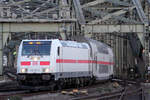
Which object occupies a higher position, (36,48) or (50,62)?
(36,48)

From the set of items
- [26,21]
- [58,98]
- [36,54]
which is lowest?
[58,98]

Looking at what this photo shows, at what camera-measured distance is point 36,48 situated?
21453mm

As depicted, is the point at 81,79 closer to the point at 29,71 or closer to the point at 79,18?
the point at 29,71

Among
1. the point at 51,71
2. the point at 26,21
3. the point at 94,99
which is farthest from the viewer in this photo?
the point at 26,21

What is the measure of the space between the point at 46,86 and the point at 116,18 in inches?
729

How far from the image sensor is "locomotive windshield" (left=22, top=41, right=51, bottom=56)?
21.4m

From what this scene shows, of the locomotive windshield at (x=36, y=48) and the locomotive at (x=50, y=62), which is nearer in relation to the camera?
the locomotive at (x=50, y=62)

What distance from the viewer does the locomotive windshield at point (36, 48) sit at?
21391 mm

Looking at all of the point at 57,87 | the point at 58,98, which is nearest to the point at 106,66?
the point at 57,87

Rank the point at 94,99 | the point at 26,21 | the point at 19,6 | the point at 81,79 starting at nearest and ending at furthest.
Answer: the point at 94,99
the point at 81,79
the point at 26,21
the point at 19,6

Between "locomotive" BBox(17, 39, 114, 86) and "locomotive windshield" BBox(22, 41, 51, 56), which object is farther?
"locomotive windshield" BBox(22, 41, 51, 56)

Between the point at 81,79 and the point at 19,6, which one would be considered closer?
the point at 81,79

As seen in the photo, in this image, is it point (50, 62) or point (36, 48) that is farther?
point (36, 48)

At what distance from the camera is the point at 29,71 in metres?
20.9
